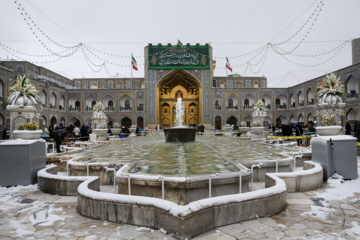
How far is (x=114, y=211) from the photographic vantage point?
108 inches

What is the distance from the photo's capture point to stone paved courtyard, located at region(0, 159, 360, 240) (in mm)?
2393

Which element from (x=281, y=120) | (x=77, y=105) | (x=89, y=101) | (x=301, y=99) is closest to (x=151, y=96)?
(x=89, y=101)

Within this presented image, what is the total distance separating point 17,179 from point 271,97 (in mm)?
31968

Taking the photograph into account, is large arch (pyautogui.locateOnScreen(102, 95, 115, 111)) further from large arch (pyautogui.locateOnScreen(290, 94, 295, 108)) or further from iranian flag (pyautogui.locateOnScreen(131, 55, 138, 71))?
large arch (pyautogui.locateOnScreen(290, 94, 295, 108))

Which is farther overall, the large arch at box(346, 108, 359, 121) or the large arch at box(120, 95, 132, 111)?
the large arch at box(120, 95, 132, 111)

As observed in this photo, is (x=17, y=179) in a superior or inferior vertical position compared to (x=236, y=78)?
inferior

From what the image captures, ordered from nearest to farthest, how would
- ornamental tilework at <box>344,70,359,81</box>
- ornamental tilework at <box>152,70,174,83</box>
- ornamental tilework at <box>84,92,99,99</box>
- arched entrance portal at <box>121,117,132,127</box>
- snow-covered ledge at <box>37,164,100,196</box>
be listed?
snow-covered ledge at <box>37,164,100,196</box>
ornamental tilework at <box>344,70,359,81</box>
ornamental tilework at <box>152,70,174,83</box>
ornamental tilework at <box>84,92,99,99</box>
arched entrance portal at <box>121,117,132,127</box>

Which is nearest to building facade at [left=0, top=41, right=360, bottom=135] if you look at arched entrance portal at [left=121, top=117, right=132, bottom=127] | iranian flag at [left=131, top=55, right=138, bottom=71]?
arched entrance portal at [left=121, top=117, right=132, bottom=127]

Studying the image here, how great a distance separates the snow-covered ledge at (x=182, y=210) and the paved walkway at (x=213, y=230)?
0.23 feet

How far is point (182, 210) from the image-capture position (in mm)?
2285

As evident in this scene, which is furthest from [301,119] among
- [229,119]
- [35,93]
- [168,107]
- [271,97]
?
[35,93]

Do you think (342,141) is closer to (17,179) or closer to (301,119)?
(17,179)

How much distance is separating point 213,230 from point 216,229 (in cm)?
4

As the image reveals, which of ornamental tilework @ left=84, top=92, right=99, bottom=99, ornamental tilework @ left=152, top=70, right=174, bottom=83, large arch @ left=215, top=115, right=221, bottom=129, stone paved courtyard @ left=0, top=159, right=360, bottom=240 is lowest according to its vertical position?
stone paved courtyard @ left=0, top=159, right=360, bottom=240
